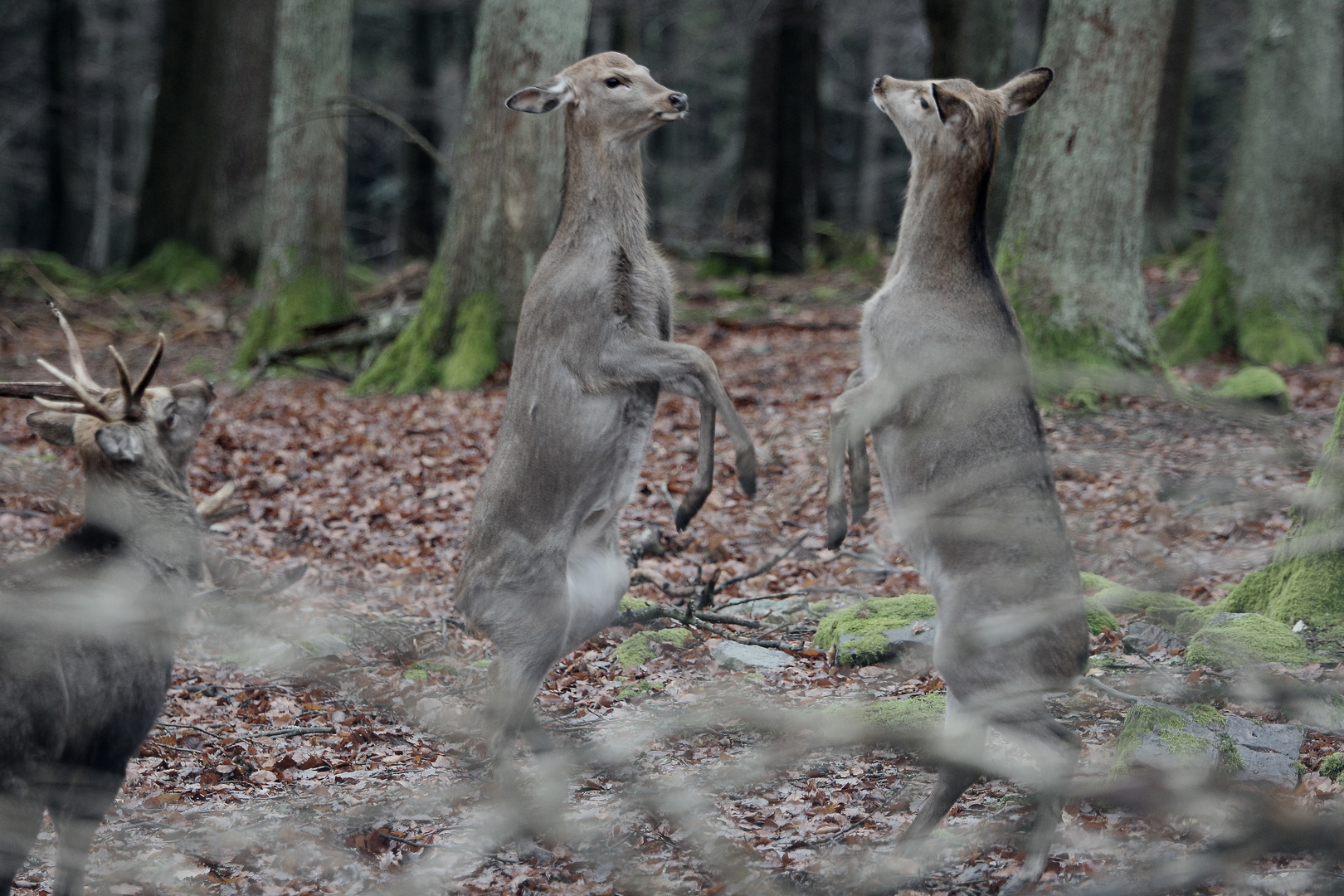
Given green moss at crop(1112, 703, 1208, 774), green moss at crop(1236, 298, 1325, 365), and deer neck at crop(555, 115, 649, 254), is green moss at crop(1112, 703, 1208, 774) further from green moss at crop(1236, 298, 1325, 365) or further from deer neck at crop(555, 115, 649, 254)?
green moss at crop(1236, 298, 1325, 365)

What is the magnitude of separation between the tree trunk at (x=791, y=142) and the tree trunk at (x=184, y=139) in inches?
401

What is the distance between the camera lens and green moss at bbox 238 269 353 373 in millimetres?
14781

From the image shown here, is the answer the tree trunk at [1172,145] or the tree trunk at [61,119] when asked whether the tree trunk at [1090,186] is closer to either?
the tree trunk at [1172,145]

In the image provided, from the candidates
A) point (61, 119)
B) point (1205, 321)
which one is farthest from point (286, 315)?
point (61, 119)

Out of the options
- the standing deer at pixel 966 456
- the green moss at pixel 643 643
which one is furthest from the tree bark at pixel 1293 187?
the standing deer at pixel 966 456

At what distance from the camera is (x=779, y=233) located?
21422 millimetres

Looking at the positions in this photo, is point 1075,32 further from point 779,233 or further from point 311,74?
point 779,233

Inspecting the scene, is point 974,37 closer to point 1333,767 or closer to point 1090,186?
point 1090,186

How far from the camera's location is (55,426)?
4.94 m

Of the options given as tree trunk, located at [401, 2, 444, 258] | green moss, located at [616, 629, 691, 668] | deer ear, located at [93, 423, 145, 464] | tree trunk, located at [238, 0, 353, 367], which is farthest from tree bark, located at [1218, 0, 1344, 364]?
tree trunk, located at [401, 2, 444, 258]

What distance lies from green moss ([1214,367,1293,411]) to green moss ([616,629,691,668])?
5.51m

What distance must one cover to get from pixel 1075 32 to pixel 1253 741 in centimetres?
696

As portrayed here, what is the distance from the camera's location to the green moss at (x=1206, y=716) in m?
4.93

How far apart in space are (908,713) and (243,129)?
19.8 metres
